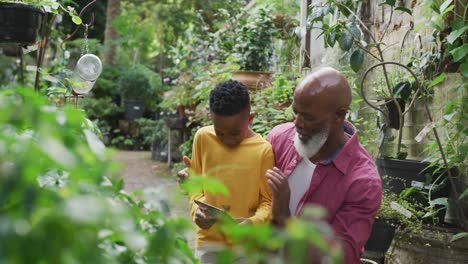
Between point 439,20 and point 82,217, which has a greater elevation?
point 439,20

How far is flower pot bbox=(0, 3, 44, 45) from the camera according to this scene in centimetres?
302

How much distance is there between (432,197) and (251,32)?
3835mm

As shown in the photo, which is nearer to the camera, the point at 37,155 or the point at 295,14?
the point at 37,155

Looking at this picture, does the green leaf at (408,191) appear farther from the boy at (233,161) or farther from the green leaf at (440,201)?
the boy at (233,161)

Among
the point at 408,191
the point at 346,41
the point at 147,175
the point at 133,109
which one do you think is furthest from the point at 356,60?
the point at 133,109

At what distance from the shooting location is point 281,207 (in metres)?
2.15

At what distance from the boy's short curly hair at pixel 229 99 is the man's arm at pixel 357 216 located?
571mm

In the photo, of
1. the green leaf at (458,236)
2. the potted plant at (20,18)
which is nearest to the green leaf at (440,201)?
the green leaf at (458,236)

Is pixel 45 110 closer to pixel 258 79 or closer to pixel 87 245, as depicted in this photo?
pixel 87 245

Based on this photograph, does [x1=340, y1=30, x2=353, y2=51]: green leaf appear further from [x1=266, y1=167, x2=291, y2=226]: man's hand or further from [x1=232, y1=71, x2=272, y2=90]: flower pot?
[x1=266, y1=167, x2=291, y2=226]: man's hand

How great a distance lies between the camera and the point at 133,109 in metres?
14.3

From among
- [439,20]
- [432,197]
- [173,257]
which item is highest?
[439,20]

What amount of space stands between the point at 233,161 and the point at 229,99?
26 centimetres

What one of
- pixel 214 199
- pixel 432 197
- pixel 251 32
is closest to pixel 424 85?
pixel 432 197
